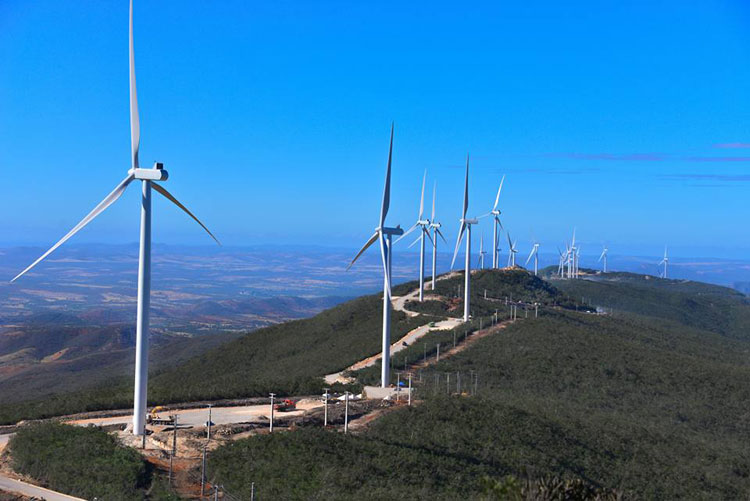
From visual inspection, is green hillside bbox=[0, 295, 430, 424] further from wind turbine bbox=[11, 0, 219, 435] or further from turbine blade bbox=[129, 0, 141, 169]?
turbine blade bbox=[129, 0, 141, 169]

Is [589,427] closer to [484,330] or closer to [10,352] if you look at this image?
[484,330]

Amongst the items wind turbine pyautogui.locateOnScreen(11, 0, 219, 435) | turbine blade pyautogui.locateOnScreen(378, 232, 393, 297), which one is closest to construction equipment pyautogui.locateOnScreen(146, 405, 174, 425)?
wind turbine pyautogui.locateOnScreen(11, 0, 219, 435)

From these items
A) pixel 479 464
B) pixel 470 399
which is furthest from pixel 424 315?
pixel 479 464

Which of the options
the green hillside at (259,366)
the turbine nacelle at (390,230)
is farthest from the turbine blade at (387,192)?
the green hillside at (259,366)

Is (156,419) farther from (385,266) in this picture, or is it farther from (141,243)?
(385,266)

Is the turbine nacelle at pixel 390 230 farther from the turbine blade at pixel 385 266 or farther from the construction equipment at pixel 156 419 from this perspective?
the construction equipment at pixel 156 419

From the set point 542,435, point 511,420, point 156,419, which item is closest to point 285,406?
point 156,419
